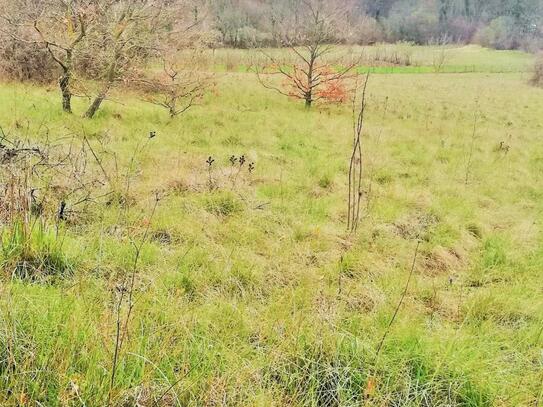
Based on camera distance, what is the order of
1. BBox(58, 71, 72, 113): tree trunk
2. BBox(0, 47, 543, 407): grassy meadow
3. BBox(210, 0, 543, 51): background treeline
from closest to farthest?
BBox(0, 47, 543, 407): grassy meadow → BBox(58, 71, 72, 113): tree trunk → BBox(210, 0, 543, 51): background treeline

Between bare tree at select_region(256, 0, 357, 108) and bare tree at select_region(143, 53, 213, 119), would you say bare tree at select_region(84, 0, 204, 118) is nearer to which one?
bare tree at select_region(143, 53, 213, 119)

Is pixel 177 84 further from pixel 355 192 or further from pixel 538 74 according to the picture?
pixel 538 74

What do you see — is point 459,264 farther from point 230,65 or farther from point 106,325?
point 230,65

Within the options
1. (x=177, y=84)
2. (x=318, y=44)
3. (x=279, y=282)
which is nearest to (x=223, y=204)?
(x=279, y=282)

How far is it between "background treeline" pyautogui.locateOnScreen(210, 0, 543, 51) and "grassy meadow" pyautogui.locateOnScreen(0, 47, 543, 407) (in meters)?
38.0

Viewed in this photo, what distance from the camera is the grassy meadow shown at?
2.08 meters

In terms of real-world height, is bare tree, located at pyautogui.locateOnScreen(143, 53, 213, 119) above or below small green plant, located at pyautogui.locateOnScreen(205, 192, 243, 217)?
above

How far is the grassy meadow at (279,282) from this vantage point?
6.82 ft

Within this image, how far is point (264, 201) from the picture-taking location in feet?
18.3

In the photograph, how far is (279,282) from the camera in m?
3.66

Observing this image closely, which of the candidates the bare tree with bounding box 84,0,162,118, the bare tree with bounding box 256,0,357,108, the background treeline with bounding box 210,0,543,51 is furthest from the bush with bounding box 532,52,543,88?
the bare tree with bounding box 84,0,162,118

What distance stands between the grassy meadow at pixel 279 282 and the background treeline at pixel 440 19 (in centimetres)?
3802

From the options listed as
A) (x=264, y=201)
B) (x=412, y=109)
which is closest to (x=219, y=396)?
(x=264, y=201)

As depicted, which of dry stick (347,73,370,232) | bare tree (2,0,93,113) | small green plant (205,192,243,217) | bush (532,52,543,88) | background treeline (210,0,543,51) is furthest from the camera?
background treeline (210,0,543,51)
